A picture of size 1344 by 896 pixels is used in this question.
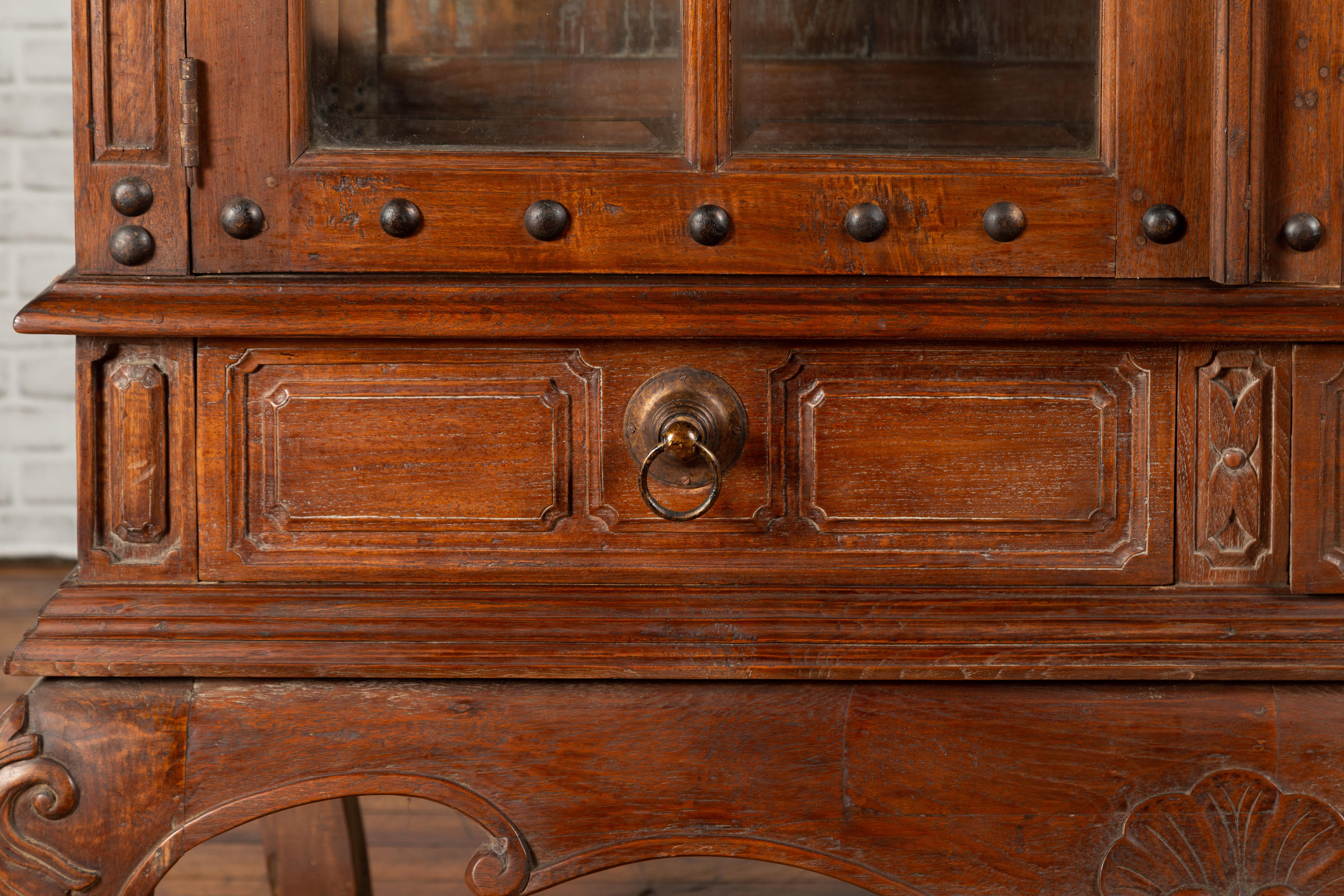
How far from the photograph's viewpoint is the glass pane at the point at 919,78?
2.02 ft

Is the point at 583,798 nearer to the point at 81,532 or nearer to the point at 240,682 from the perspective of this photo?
the point at 240,682

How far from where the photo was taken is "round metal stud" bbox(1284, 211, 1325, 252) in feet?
1.93

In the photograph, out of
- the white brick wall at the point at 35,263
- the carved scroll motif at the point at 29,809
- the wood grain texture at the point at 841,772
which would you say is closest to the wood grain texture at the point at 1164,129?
the wood grain texture at the point at 841,772

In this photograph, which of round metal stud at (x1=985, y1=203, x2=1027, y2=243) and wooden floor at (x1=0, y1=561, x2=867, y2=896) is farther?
wooden floor at (x1=0, y1=561, x2=867, y2=896)

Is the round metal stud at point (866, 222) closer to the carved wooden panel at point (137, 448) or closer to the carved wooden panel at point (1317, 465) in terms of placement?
the carved wooden panel at point (1317, 465)

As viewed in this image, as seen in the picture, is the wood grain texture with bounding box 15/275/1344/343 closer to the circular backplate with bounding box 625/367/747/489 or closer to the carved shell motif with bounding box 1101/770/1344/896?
the circular backplate with bounding box 625/367/747/489

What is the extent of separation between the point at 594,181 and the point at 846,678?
11.1 inches

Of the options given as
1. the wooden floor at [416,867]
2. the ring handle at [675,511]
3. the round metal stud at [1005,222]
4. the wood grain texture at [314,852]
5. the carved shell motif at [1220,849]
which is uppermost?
the round metal stud at [1005,222]

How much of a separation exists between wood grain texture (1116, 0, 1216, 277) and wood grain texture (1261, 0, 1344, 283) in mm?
31

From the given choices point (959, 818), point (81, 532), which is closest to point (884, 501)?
point (959, 818)

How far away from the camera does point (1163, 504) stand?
1.97 ft

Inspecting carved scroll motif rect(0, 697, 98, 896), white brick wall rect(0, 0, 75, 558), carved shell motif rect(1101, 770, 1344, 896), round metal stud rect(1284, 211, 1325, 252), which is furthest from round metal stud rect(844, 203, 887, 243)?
white brick wall rect(0, 0, 75, 558)

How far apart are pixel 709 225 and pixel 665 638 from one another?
0.21 meters

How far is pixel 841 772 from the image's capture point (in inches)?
23.2
